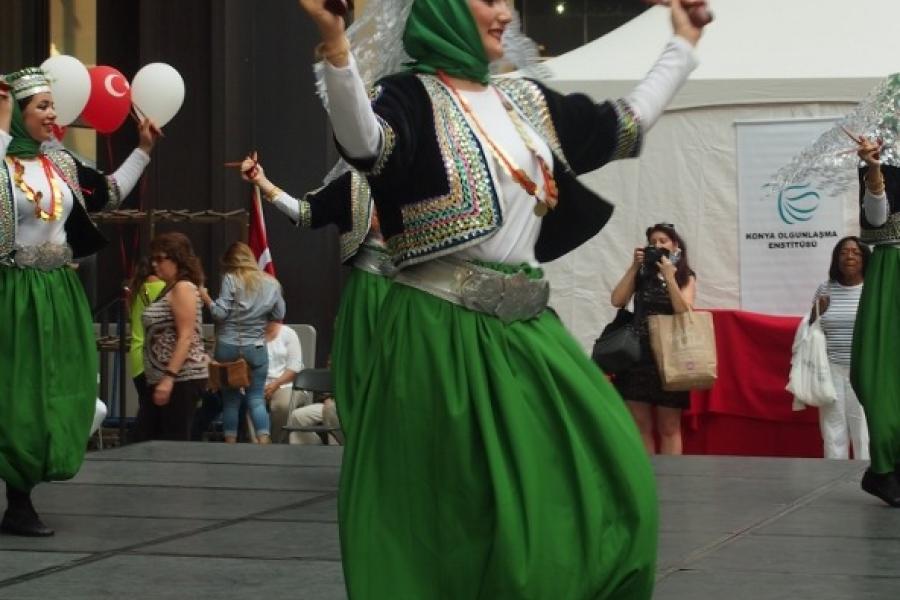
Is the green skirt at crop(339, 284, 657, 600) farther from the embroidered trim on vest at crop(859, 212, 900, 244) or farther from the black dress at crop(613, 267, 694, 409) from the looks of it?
the black dress at crop(613, 267, 694, 409)

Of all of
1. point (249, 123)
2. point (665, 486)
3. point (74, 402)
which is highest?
point (249, 123)

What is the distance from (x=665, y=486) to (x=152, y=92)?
12.3 feet

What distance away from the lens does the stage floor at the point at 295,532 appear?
6035 millimetres

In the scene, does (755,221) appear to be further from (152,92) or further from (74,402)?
(74,402)

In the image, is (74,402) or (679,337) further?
(679,337)

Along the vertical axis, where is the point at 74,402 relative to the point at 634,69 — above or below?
below

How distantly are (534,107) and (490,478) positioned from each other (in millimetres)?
934

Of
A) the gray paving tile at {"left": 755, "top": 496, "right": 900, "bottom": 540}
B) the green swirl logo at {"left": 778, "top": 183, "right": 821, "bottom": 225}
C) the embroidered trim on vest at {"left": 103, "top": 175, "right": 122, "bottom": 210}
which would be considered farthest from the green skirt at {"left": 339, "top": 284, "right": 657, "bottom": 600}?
the green swirl logo at {"left": 778, "top": 183, "right": 821, "bottom": 225}

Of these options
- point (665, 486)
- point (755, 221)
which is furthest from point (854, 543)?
point (755, 221)

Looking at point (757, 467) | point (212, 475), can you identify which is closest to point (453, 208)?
point (212, 475)

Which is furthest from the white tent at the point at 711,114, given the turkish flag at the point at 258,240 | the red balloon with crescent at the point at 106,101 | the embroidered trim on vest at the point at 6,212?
the embroidered trim on vest at the point at 6,212

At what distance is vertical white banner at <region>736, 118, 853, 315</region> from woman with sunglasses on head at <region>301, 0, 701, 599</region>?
757 cm

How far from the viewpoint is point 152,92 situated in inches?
420

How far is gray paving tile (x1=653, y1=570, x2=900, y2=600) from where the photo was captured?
5.84 metres
